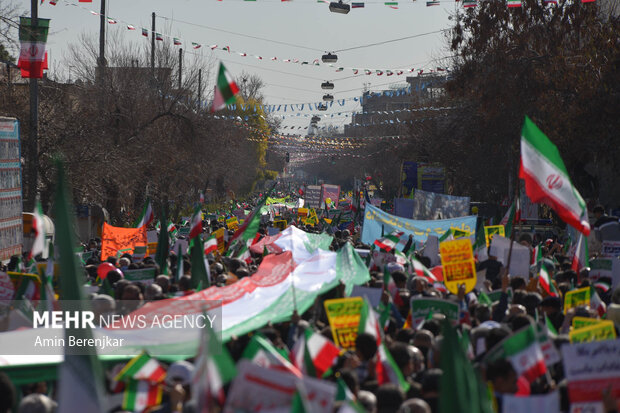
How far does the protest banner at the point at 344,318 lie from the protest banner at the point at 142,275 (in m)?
4.24

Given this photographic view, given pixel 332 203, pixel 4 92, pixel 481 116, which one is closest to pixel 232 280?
pixel 4 92

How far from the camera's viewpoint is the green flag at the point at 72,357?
15.2ft

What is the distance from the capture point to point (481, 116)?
28750mm

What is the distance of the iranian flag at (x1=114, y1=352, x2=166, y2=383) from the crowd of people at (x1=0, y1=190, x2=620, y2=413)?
0.09m

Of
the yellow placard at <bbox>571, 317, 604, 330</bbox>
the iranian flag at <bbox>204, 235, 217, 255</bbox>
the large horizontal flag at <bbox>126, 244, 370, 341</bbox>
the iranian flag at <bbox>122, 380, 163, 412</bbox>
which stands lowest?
the iranian flag at <bbox>204, 235, 217, 255</bbox>

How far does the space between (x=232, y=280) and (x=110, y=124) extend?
2137 centimetres

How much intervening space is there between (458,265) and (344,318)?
3619mm

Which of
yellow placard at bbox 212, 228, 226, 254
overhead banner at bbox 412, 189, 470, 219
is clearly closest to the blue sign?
yellow placard at bbox 212, 228, 226, 254

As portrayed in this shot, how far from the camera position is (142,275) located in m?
11.0

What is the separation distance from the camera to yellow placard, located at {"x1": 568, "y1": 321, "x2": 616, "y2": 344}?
6426 mm

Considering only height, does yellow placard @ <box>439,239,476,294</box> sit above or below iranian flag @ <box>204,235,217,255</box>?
above

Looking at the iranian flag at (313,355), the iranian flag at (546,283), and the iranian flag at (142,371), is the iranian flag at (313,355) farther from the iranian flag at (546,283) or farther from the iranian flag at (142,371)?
the iranian flag at (546,283)

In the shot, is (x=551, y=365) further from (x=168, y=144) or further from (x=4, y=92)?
(x=168, y=144)

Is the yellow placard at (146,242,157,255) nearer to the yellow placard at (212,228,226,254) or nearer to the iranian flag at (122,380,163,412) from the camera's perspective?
the yellow placard at (212,228,226,254)
